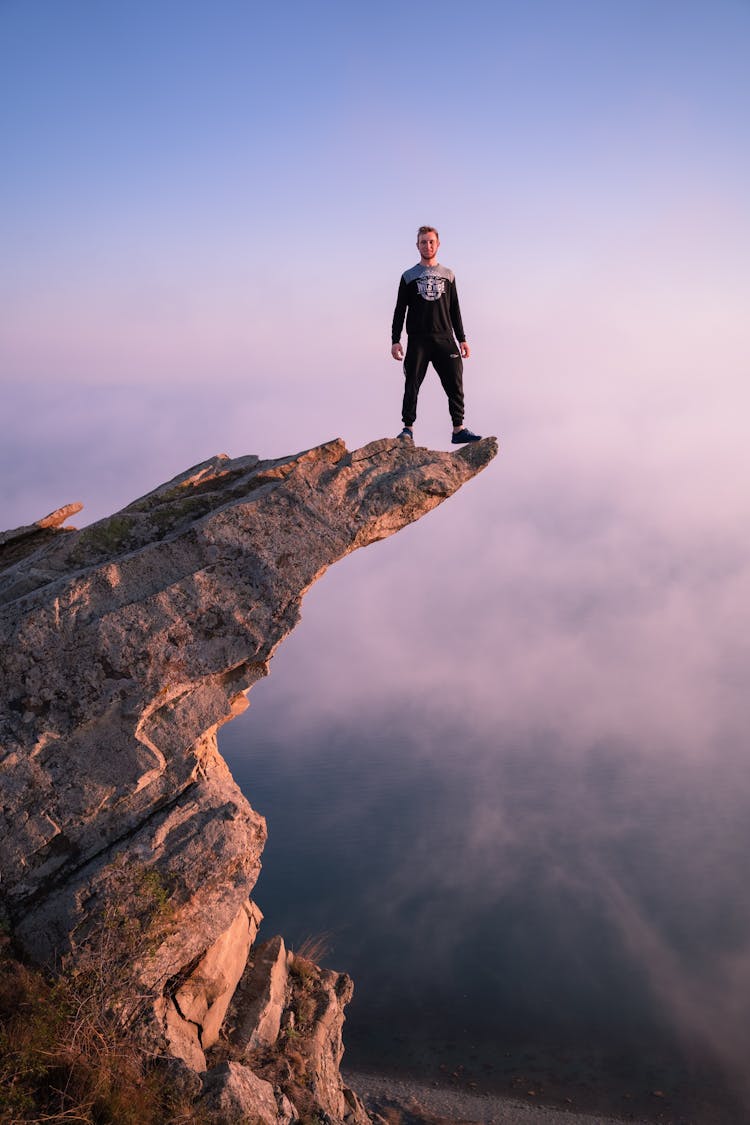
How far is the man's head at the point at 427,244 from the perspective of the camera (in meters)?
15.6

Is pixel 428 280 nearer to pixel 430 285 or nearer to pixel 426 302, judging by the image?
pixel 430 285

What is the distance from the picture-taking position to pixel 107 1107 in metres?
11.1

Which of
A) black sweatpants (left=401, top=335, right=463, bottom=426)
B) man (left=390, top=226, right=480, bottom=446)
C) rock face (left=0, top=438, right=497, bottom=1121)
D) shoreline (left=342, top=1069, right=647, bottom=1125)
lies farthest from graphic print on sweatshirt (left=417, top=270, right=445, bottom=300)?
shoreline (left=342, top=1069, right=647, bottom=1125)

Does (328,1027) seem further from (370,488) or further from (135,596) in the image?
(370,488)

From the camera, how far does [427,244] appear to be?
616 inches

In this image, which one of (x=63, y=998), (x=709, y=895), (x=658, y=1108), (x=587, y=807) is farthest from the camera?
(x=587, y=807)

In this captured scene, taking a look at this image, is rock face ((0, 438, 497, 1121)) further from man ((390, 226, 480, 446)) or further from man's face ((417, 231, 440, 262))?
man's face ((417, 231, 440, 262))

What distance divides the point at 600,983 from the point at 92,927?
87.0 metres

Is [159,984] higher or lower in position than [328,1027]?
higher

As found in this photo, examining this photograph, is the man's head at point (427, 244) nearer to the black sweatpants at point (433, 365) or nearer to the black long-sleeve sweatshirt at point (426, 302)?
the black long-sleeve sweatshirt at point (426, 302)

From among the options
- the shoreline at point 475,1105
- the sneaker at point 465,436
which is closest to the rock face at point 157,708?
the sneaker at point 465,436

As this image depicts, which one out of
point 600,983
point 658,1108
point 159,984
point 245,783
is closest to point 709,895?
point 600,983

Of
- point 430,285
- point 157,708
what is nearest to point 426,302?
point 430,285

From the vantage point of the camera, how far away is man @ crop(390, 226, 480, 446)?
52.1 feet
